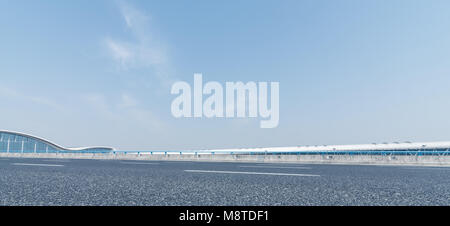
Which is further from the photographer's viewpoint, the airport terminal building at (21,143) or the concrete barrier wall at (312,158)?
the airport terminal building at (21,143)

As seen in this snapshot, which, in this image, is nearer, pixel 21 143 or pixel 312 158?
pixel 312 158

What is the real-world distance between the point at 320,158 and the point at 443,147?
3756 cm

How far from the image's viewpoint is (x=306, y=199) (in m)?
2.85

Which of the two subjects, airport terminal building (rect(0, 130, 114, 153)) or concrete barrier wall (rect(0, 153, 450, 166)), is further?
airport terminal building (rect(0, 130, 114, 153))

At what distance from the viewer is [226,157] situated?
21344 millimetres

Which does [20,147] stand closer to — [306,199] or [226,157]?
[226,157]

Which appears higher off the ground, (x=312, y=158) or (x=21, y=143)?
(x=312, y=158)
